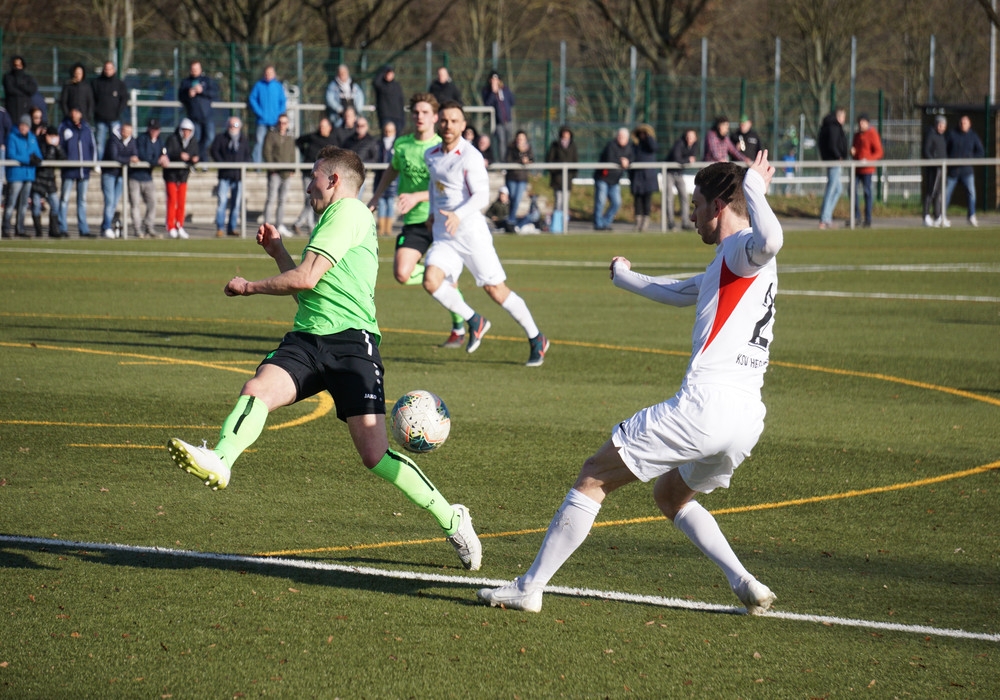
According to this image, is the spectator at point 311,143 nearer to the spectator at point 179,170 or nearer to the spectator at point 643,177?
the spectator at point 179,170

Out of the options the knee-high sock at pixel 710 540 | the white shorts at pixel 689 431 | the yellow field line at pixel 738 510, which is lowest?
the yellow field line at pixel 738 510

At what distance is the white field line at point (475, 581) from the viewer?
17.2 ft

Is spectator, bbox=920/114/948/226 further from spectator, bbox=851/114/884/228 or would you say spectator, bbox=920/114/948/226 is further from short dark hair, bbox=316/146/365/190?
short dark hair, bbox=316/146/365/190

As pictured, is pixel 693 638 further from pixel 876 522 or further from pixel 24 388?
pixel 24 388

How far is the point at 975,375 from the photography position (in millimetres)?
11852

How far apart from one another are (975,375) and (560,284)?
8.18 metres

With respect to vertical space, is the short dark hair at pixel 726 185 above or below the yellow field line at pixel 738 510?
above

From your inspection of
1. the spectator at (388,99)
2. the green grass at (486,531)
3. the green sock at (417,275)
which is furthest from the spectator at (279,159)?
the green sock at (417,275)

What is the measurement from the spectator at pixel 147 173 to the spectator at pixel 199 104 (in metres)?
1.12

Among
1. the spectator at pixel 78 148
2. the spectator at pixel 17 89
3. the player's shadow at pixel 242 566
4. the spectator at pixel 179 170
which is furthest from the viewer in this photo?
the spectator at pixel 179 170

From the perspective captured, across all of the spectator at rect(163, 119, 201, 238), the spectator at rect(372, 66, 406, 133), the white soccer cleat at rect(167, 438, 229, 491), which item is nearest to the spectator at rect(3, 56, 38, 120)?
the spectator at rect(163, 119, 201, 238)

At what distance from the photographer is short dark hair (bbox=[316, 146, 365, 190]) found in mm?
6156

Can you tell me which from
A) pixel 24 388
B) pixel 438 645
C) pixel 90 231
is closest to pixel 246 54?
pixel 90 231

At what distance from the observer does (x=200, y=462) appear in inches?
208
